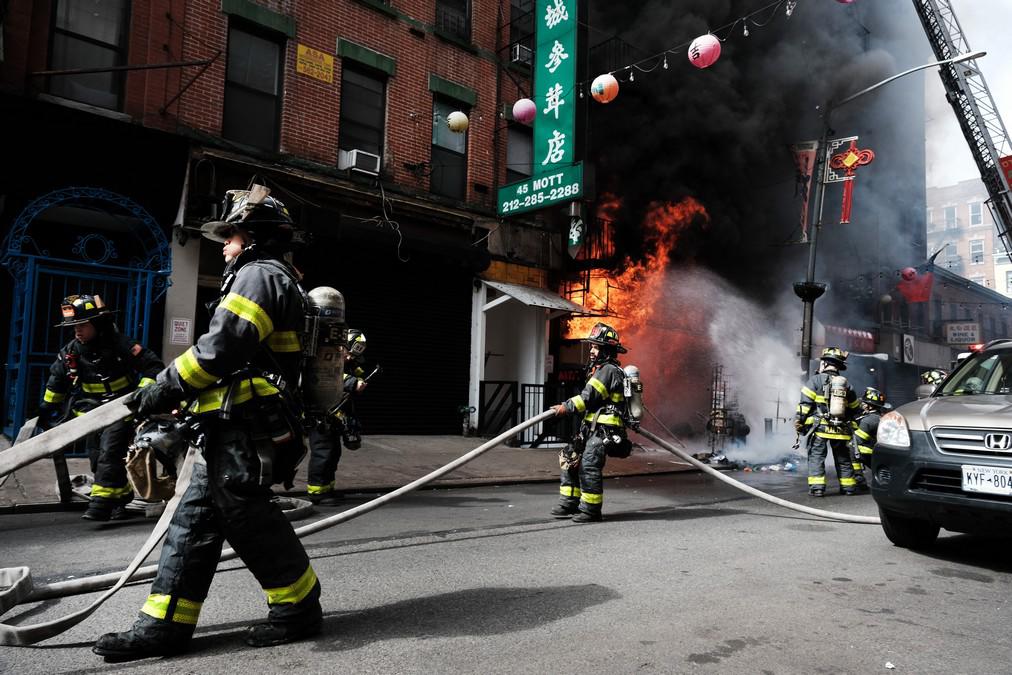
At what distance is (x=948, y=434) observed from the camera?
14.4 ft

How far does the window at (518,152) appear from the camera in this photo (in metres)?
15.3

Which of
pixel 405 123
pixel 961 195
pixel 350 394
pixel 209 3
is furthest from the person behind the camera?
pixel 961 195

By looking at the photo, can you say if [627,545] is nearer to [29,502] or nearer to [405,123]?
[29,502]

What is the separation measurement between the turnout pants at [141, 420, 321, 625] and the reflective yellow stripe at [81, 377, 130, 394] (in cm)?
359

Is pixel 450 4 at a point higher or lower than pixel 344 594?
higher

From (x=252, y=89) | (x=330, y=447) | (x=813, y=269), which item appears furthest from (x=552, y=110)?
(x=330, y=447)

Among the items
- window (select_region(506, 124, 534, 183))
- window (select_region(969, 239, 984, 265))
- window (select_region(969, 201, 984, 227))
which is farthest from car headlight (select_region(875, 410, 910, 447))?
window (select_region(969, 201, 984, 227))

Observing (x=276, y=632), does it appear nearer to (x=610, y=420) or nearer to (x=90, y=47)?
(x=610, y=420)

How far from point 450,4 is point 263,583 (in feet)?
46.4

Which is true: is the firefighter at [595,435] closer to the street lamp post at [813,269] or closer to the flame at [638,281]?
the street lamp post at [813,269]

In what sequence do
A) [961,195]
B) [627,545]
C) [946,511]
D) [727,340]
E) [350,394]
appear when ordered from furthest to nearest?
[961,195] < [727,340] < [350,394] < [627,545] < [946,511]

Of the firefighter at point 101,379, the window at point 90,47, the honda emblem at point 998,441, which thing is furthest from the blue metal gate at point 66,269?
the honda emblem at point 998,441

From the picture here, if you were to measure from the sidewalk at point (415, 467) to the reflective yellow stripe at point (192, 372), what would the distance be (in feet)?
15.7

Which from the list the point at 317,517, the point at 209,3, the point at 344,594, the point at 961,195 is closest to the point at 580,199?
the point at 209,3
